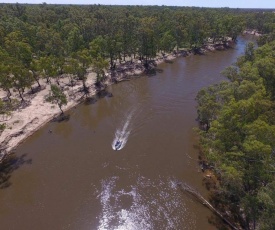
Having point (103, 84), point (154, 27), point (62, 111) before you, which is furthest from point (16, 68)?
point (154, 27)

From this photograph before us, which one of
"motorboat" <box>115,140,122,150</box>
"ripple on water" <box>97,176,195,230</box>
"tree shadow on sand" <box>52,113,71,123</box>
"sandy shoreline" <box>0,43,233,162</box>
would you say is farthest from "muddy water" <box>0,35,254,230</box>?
"sandy shoreline" <box>0,43,233,162</box>

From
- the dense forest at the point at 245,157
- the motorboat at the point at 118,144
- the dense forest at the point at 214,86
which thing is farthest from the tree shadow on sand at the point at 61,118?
the dense forest at the point at 245,157

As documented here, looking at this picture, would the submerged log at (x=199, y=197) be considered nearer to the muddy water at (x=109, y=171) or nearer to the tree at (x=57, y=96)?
the muddy water at (x=109, y=171)

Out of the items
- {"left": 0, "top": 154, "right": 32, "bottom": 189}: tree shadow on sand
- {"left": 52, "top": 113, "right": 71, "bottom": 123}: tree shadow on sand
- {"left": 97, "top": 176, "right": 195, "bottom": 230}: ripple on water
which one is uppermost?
{"left": 97, "top": 176, "right": 195, "bottom": 230}: ripple on water

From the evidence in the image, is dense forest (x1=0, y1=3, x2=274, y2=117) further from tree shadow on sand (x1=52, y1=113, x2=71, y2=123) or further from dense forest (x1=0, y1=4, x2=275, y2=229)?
tree shadow on sand (x1=52, y1=113, x2=71, y2=123)

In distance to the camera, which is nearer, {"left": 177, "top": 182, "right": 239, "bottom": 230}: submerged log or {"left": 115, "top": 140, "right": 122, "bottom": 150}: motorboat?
{"left": 177, "top": 182, "right": 239, "bottom": 230}: submerged log

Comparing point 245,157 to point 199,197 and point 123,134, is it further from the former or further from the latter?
point 123,134
